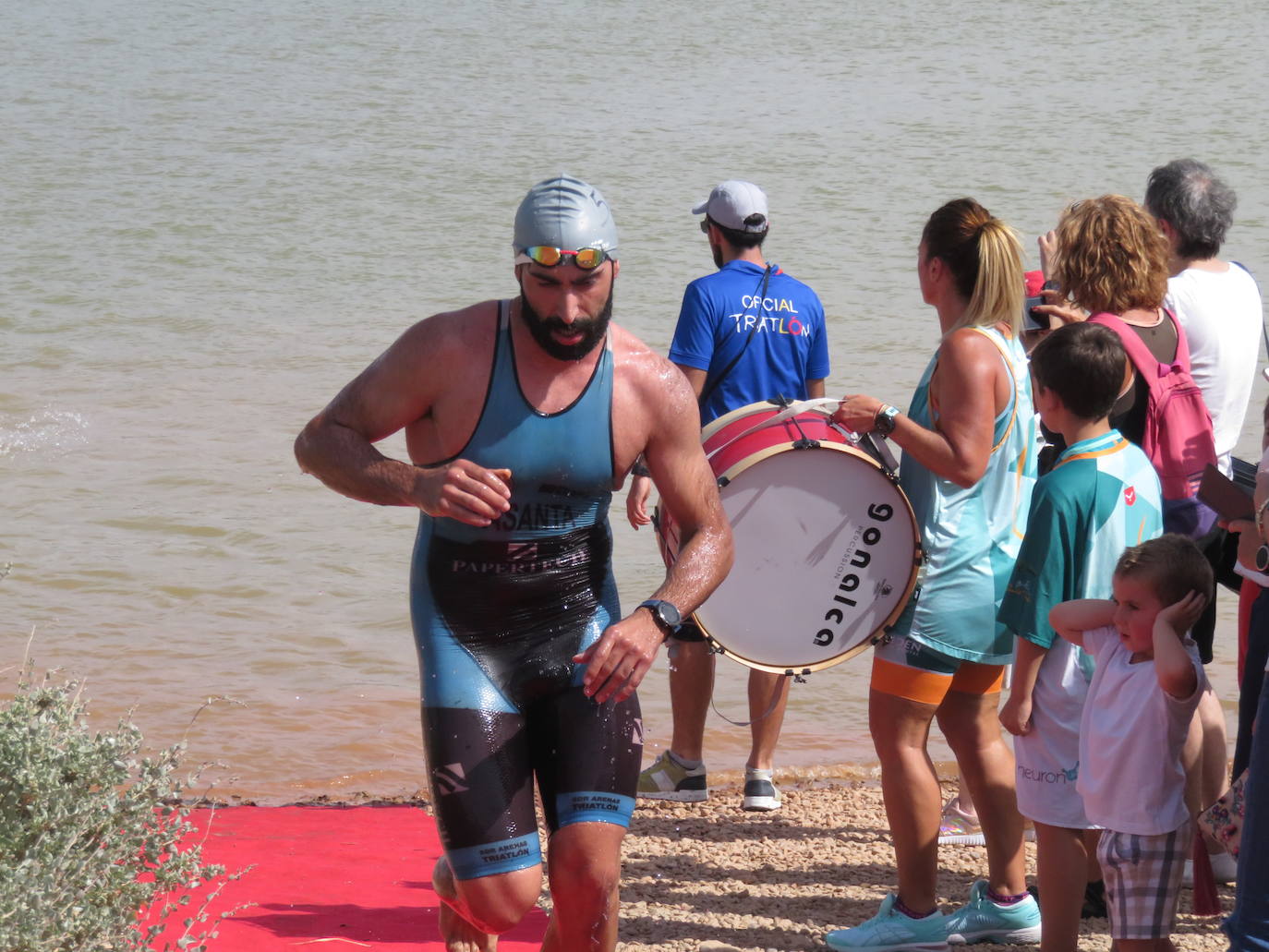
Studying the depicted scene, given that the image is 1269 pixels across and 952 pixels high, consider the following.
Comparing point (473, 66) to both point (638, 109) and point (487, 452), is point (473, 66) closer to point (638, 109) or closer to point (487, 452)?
point (638, 109)

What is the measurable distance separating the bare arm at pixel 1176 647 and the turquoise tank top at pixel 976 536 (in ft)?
2.40

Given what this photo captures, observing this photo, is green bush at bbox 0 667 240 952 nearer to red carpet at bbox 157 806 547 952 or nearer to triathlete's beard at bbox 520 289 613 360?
red carpet at bbox 157 806 547 952

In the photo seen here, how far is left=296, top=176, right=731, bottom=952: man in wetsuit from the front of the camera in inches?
143

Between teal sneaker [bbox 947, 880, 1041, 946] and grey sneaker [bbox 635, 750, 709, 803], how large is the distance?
1596 millimetres

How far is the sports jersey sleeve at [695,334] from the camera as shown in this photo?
5699mm

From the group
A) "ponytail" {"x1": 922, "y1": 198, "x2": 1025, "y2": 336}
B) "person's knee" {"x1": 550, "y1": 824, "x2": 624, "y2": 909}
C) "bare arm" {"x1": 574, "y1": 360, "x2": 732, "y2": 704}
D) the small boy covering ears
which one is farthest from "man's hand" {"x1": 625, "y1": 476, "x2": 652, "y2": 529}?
the small boy covering ears

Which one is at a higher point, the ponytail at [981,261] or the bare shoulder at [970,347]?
the ponytail at [981,261]

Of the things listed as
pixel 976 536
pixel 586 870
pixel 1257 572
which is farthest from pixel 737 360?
pixel 586 870

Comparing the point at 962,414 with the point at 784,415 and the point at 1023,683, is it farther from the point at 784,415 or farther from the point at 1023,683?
the point at 1023,683

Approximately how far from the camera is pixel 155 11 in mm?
33875

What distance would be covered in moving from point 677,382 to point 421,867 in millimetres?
2167

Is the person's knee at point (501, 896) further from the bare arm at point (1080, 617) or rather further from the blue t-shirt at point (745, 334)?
the blue t-shirt at point (745, 334)

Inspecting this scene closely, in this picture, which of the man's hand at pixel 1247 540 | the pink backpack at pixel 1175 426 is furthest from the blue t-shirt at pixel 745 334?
the man's hand at pixel 1247 540

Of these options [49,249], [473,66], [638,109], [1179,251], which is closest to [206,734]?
[1179,251]
